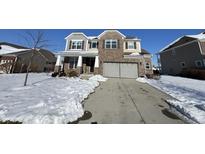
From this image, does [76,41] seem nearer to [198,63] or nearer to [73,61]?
[73,61]

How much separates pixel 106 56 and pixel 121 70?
9.87 feet

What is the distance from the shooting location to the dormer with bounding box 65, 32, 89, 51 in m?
17.8

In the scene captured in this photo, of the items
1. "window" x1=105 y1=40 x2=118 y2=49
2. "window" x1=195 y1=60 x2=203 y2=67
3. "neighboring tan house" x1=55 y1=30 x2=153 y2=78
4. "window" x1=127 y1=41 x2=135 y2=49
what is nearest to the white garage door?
"neighboring tan house" x1=55 y1=30 x2=153 y2=78

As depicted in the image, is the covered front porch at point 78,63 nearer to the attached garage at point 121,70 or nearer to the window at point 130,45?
the attached garage at point 121,70

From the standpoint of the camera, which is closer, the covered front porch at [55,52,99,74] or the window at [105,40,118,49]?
the covered front porch at [55,52,99,74]

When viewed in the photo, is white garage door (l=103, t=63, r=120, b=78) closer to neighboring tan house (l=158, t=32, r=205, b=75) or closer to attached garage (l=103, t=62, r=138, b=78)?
attached garage (l=103, t=62, r=138, b=78)

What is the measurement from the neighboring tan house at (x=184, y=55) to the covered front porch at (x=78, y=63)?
14.2 m

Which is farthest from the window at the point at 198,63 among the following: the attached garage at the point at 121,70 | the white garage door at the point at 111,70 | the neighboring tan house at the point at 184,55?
the white garage door at the point at 111,70

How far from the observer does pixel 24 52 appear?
23.3 meters

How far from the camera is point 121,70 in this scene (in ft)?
50.6

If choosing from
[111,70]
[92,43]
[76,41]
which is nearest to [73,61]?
[76,41]

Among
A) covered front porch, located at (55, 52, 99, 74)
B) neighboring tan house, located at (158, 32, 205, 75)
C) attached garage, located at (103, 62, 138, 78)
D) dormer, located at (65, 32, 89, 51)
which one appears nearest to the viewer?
covered front porch, located at (55, 52, 99, 74)

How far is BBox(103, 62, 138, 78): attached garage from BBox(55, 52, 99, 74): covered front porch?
153 cm
